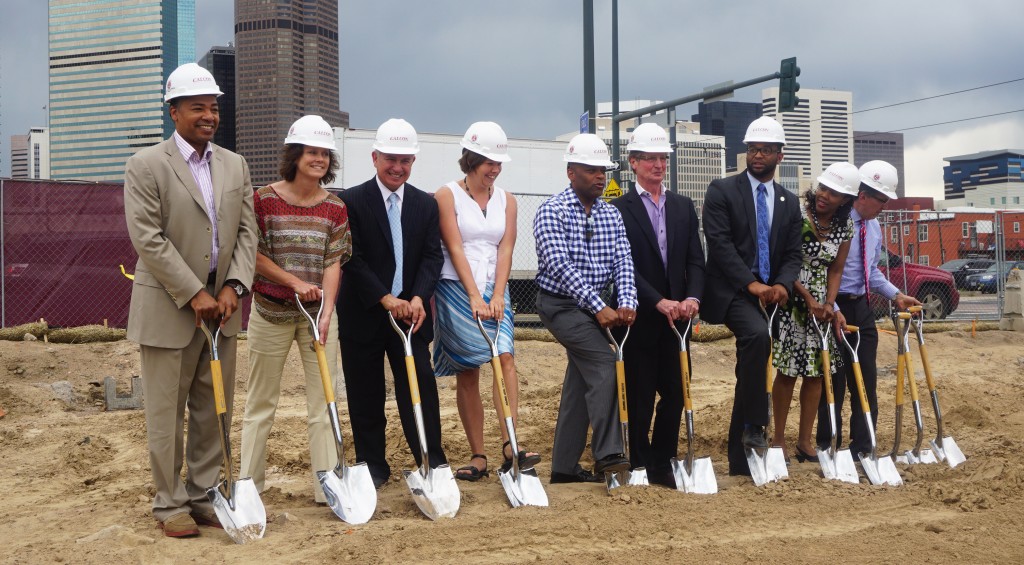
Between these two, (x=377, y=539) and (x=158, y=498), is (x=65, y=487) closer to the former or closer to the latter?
(x=158, y=498)

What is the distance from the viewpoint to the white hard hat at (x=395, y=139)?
240 inches

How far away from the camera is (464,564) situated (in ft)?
15.4

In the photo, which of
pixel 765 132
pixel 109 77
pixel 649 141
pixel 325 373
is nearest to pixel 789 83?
pixel 765 132

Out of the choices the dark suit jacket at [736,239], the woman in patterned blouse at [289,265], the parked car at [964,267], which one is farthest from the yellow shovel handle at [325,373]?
the parked car at [964,267]

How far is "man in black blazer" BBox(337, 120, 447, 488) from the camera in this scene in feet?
20.2

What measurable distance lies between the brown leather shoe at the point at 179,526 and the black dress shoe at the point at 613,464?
2.31m

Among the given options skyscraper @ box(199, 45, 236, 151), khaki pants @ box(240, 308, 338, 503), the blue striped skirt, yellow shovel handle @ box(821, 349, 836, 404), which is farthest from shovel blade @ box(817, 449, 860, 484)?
skyscraper @ box(199, 45, 236, 151)

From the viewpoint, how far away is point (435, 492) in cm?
559

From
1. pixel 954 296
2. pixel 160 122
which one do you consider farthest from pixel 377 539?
pixel 160 122

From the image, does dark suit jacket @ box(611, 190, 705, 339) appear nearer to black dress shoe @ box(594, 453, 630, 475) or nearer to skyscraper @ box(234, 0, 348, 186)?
black dress shoe @ box(594, 453, 630, 475)

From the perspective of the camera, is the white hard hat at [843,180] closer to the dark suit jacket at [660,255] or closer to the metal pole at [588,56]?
the dark suit jacket at [660,255]

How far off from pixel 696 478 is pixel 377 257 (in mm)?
2417

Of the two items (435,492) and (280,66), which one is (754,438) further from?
(280,66)

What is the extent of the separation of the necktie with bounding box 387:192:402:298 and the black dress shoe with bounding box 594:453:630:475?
163cm
